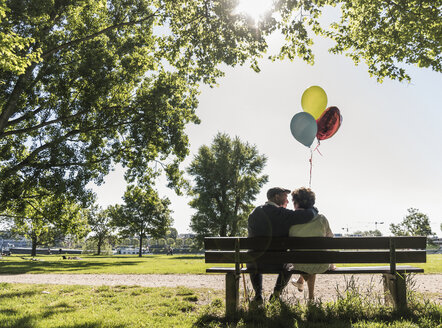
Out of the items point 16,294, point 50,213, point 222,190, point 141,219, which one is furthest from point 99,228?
point 16,294

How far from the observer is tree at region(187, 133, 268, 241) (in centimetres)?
3722

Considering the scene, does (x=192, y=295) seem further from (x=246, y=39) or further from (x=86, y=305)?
(x=246, y=39)

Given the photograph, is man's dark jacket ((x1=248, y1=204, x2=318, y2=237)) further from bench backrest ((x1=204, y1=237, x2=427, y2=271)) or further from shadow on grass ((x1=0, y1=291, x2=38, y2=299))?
shadow on grass ((x1=0, y1=291, x2=38, y2=299))

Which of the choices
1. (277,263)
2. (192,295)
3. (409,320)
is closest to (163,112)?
(192,295)

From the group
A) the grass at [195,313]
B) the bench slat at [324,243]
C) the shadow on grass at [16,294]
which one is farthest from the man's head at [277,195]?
the shadow on grass at [16,294]

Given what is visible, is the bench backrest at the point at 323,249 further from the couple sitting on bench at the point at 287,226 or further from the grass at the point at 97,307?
the grass at the point at 97,307

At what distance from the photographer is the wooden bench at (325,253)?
440 centimetres

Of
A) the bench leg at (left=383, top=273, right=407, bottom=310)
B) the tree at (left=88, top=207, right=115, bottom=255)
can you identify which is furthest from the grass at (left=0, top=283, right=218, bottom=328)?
the tree at (left=88, top=207, right=115, bottom=255)

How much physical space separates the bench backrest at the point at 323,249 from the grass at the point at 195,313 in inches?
24.1

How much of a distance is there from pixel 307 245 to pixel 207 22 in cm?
799

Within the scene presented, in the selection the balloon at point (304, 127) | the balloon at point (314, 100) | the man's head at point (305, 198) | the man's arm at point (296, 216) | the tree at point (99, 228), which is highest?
the balloon at point (314, 100)

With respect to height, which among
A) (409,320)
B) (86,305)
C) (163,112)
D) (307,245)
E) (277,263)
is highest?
(163,112)

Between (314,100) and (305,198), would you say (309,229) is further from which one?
(314,100)

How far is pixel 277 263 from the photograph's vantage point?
4484 millimetres
